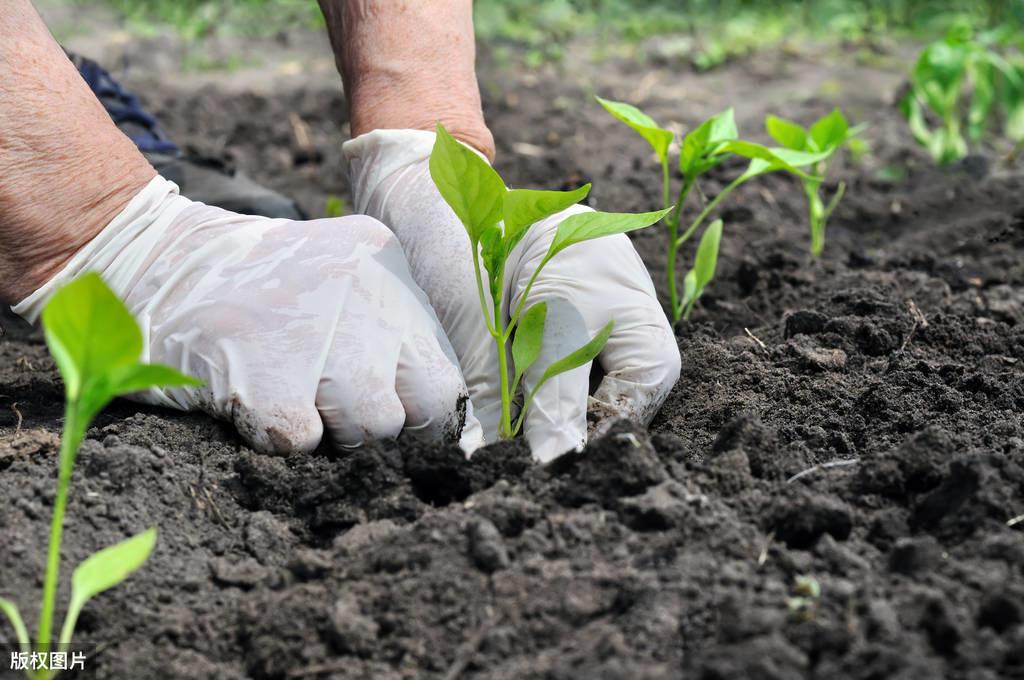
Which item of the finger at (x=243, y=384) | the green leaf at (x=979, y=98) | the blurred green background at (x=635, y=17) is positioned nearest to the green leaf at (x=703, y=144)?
the finger at (x=243, y=384)

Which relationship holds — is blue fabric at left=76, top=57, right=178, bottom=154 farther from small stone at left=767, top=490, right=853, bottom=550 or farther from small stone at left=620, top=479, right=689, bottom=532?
small stone at left=767, top=490, right=853, bottom=550

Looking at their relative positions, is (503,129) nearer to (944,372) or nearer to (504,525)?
(944,372)

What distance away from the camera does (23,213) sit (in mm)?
1909

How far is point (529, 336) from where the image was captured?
1644mm

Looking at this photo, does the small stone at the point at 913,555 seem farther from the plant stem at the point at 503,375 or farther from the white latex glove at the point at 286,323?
the white latex glove at the point at 286,323

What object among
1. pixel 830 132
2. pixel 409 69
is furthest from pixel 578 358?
pixel 830 132

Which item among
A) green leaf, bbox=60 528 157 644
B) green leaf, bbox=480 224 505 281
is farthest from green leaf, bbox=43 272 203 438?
green leaf, bbox=480 224 505 281

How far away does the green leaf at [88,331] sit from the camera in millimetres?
961

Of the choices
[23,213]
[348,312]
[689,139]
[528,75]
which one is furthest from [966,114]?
[23,213]

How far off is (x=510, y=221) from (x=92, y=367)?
28.2 inches

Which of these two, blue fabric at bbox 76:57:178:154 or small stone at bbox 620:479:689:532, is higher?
blue fabric at bbox 76:57:178:154

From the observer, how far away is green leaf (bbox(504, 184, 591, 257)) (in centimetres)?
147

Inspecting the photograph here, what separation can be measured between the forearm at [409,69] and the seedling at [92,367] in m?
1.41

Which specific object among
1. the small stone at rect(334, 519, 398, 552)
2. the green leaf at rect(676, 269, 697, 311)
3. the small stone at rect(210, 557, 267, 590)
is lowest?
the green leaf at rect(676, 269, 697, 311)
